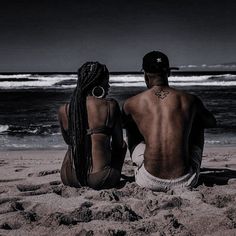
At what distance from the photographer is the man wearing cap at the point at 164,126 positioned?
378cm

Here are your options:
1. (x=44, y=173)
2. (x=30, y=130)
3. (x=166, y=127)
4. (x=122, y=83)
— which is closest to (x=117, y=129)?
(x=166, y=127)

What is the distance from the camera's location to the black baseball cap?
3.81m

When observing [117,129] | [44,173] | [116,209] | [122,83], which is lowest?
[122,83]

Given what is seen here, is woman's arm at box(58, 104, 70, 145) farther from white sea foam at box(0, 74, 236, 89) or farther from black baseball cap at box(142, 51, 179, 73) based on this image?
white sea foam at box(0, 74, 236, 89)

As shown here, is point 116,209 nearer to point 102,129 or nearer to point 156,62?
point 102,129

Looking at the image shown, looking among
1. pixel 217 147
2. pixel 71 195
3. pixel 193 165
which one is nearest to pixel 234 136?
pixel 217 147

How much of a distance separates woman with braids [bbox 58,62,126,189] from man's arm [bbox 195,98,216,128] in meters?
0.72

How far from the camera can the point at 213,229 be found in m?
2.97

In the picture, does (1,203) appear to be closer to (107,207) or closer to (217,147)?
(107,207)

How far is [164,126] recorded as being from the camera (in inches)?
149

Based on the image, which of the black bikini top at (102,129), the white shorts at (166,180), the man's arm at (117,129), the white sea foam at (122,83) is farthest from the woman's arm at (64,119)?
the white sea foam at (122,83)

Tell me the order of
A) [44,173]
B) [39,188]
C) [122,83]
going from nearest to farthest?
1. [39,188]
2. [44,173]
3. [122,83]

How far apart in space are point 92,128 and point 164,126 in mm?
641

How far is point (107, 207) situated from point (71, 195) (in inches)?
22.8
